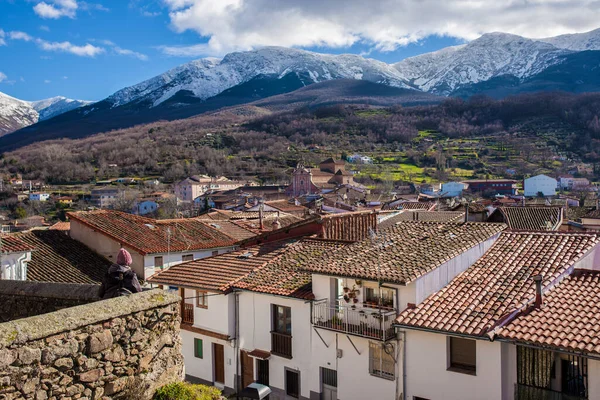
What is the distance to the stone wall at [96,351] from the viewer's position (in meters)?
4.07

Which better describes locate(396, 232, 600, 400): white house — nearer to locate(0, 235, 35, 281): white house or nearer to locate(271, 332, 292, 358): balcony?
locate(271, 332, 292, 358): balcony

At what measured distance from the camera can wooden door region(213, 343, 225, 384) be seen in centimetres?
1675

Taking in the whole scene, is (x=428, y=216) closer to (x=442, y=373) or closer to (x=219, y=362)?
(x=219, y=362)

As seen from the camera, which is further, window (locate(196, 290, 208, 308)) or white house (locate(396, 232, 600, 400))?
window (locate(196, 290, 208, 308))

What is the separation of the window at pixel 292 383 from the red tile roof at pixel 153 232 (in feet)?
27.0

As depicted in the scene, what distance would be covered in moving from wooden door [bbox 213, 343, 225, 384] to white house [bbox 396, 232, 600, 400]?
20.6 feet

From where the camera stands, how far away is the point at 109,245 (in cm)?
2181

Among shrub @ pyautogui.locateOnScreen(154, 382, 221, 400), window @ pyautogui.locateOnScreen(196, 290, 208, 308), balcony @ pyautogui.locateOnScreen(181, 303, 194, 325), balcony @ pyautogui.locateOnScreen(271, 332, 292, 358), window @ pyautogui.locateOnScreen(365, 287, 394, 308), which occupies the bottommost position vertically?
balcony @ pyautogui.locateOnScreen(271, 332, 292, 358)

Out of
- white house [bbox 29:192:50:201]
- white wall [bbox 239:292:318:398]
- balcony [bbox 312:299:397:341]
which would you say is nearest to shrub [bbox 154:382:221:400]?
balcony [bbox 312:299:397:341]

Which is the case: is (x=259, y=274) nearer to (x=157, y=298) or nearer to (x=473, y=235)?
(x=473, y=235)

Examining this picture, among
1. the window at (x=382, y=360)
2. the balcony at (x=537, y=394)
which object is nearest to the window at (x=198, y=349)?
the window at (x=382, y=360)

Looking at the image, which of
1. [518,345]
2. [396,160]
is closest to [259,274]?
[518,345]

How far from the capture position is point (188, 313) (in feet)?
56.7

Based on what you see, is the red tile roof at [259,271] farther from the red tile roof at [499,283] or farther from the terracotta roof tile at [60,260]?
the red tile roof at [499,283]
